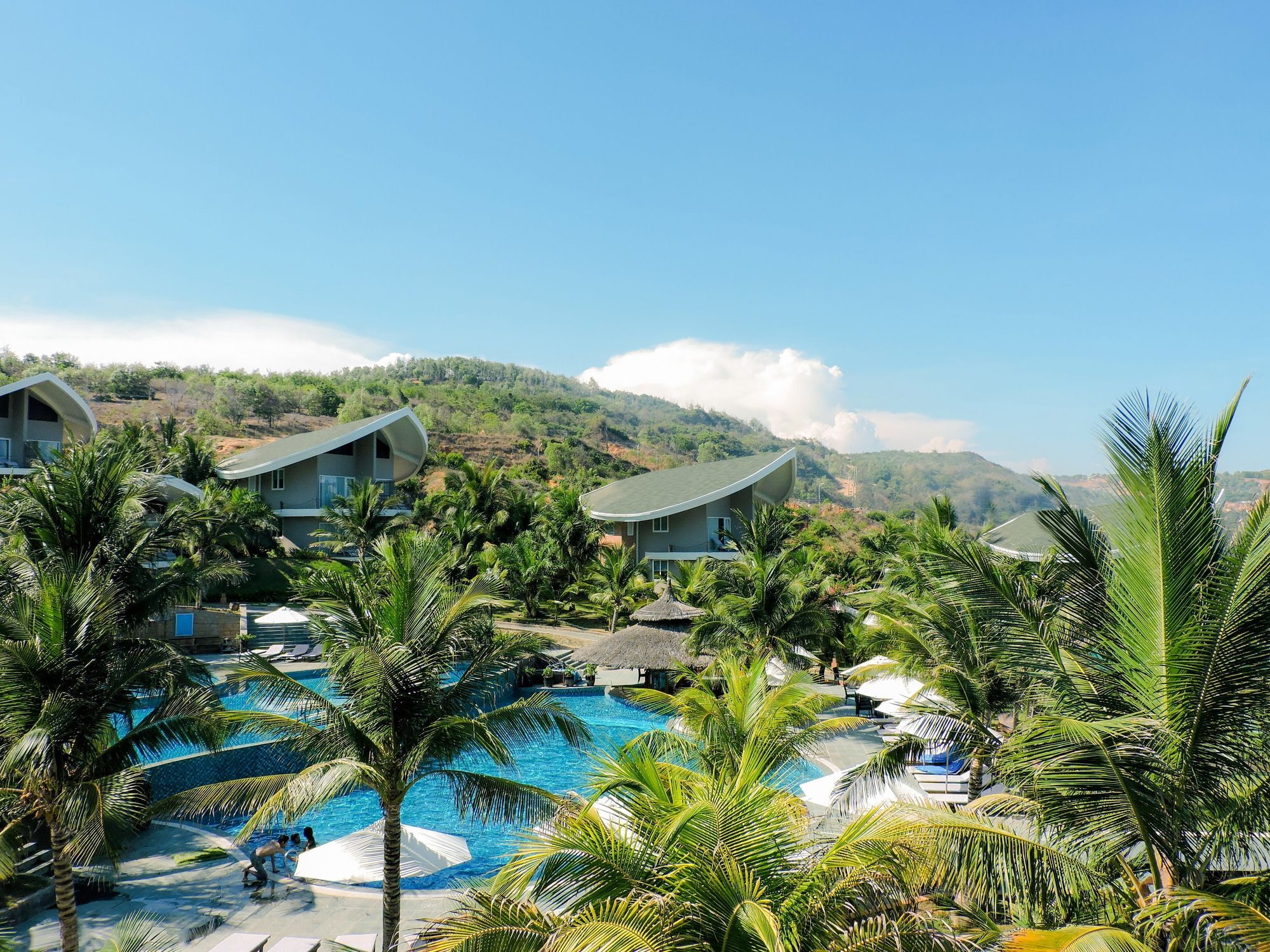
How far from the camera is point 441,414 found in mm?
76812

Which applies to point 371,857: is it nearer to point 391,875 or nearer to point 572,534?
point 391,875

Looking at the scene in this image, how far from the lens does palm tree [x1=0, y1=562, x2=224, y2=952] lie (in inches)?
330

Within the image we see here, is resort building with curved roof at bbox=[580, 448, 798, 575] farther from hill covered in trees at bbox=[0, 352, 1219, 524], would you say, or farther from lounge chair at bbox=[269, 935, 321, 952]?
lounge chair at bbox=[269, 935, 321, 952]

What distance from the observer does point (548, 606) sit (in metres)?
32.5

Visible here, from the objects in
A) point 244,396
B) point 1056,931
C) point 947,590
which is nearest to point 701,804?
point 1056,931

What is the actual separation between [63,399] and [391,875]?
105ft

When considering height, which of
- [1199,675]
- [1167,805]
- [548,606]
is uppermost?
[1199,675]

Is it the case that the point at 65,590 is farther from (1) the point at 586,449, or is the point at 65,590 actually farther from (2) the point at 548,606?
(1) the point at 586,449

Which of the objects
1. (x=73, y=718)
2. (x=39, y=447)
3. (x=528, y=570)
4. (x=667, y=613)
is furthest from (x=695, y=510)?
(x=73, y=718)

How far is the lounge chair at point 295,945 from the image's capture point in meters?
8.52

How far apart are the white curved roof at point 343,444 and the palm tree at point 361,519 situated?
348cm

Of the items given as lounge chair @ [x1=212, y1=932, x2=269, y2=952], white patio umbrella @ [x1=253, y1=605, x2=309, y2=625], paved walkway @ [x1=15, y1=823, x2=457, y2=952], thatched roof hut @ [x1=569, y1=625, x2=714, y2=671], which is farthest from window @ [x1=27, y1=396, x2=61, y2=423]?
lounge chair @ [x1=212, y1=932, x2=269, y2=952]

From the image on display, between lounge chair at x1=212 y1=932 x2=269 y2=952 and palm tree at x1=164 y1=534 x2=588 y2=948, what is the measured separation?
1.31 meters

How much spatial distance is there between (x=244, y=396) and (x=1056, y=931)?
68003 millimetres
